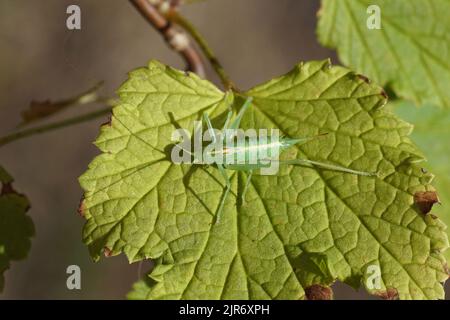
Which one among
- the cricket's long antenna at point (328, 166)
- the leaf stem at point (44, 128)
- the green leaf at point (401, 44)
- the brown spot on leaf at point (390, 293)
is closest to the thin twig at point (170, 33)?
the leaf stem at point (44, 128)

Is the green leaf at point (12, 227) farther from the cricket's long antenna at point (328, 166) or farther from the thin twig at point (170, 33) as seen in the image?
the cricket's long antenna at point (328, 166)

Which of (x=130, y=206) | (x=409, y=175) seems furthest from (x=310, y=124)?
(x=130, y=206)

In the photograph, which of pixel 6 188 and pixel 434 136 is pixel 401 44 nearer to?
pixel 434 136

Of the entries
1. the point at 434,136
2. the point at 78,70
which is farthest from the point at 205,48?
the point at 78,70

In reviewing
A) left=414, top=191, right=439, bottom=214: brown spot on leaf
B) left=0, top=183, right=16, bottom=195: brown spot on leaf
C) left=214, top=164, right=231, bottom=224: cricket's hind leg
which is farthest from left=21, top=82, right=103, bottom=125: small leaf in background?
left=414, top=191, right=439, bottom=214: brown spot on leaf

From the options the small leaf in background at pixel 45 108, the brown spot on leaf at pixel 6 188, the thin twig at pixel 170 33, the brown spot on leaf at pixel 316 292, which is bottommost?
the brown spot on leaf at pixel 316 292

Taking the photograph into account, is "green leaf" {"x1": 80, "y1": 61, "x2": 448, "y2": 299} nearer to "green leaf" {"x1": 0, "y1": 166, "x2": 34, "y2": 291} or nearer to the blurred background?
"green leaf" {"x1": 0, "y1": 166, "x2": 34, "y2": 291}
